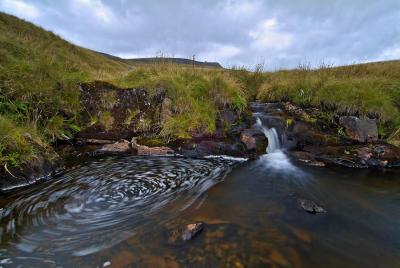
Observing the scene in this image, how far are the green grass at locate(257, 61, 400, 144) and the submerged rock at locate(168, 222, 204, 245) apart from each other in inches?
Answer: 302

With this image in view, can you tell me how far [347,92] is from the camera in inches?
366

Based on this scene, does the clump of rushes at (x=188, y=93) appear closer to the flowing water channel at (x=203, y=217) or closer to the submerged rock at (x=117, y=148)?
the submerged rock at (x=117, y=148)

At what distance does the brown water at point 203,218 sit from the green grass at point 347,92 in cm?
309

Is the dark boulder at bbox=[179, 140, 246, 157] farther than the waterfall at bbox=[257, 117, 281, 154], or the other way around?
the waterfall at bbox=[257, 117, 281, 154]

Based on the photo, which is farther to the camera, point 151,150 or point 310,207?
point 151,150

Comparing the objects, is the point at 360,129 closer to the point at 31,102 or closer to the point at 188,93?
the point at 188,93

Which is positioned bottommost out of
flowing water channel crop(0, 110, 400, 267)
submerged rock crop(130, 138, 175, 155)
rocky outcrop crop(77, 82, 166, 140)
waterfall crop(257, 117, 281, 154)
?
flowing water channel crop(0, 110, 400, 267)

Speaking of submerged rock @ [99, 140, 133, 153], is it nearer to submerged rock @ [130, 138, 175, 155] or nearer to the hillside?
submerged rock @ [130, 138, 175, 155]

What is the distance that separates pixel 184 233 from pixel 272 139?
18.7 ft

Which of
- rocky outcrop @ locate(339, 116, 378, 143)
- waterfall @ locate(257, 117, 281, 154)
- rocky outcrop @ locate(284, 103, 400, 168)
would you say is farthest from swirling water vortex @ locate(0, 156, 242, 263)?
rocky outcrop @ locate(339, 116, 378, 143)

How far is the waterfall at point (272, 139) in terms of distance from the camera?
8.09 meters

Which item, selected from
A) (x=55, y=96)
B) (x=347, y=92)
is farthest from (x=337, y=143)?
(x=55, y=96)

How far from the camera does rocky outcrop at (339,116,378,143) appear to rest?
26.4 feet

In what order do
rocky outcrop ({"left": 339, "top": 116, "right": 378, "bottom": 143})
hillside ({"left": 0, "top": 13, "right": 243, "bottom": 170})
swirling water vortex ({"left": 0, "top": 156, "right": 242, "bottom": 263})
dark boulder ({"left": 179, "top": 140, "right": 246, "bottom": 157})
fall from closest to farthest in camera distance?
swirling water vortex ({"left": 0, "top": 156, "right": 242, "bottom": 263}), hillside ({"left": 0, "top": 13, "right": 243, "bottom": 170}), dark boulder ({"left": 179, "top": 140, "right": 246, "bottom": 157}), rocky outcrop ({"left": 339, "top": 116, "right": 378, "bottom": 143})
